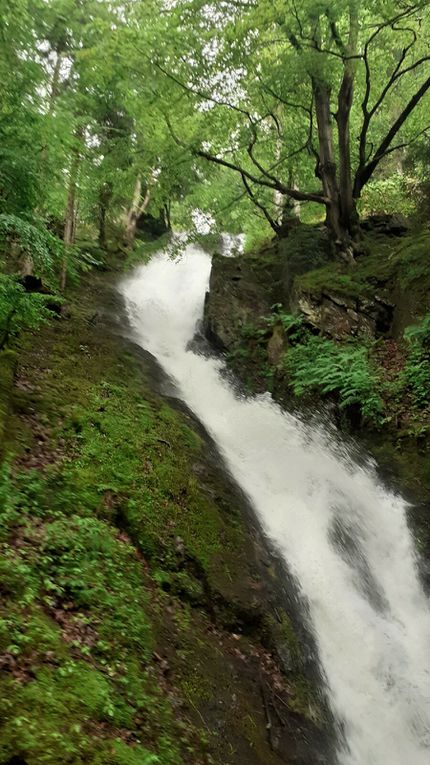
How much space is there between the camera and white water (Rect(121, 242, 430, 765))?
5.89 metres

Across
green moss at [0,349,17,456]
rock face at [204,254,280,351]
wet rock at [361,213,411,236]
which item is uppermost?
wet rock at [361,213,411,236]

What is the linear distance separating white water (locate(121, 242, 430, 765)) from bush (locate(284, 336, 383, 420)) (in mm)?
944

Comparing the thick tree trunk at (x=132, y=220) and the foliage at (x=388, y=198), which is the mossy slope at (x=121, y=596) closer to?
the foliage at (x=388, y=198)

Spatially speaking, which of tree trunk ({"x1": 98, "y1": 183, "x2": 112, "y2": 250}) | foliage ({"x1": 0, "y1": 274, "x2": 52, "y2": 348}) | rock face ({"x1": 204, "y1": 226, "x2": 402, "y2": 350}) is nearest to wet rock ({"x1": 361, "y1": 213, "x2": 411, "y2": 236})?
rock face ({"x1": 204, "y1": 226, "x2": 402, "y2": 350})

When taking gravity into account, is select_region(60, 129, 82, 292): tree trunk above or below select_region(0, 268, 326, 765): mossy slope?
above

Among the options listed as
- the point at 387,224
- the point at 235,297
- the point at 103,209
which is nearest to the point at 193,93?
the point at 235,297

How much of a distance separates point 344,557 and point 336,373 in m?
4.55

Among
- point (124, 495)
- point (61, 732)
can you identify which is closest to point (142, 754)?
point (61, 732)

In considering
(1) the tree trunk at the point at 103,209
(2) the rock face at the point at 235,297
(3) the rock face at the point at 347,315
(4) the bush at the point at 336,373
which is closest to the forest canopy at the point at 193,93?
(2) the rock face at the point at 235,297

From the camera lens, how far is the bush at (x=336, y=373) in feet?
34.9

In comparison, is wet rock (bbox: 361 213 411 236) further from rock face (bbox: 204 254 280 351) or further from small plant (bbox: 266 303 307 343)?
small plant (bbox: 266 303 307 343)

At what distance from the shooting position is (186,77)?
39.2ft

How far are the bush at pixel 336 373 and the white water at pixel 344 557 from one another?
→ 3.10 feet

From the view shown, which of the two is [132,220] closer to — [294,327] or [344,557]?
[294,327]
